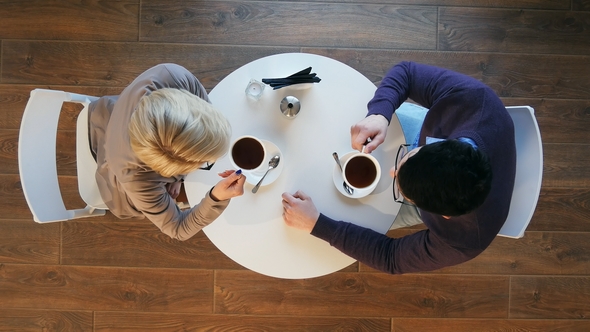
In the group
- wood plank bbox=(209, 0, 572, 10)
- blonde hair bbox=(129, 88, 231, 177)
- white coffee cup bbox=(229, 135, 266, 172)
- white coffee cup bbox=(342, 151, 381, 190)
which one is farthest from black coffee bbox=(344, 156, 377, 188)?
wood plank bbox=(209, 0, 572, 10)

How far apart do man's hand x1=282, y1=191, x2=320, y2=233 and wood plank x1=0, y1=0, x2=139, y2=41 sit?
4.06 feet

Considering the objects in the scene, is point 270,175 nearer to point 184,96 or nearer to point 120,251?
point 184,96

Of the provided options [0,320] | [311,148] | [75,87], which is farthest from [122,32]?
[0,320]

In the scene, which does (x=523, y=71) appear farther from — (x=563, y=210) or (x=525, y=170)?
(x=525, y=170)

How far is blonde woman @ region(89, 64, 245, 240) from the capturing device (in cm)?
102

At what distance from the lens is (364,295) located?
1917 mm

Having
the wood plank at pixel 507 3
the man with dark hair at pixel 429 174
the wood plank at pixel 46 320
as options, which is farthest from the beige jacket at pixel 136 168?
the wood plank at pixel 507 3

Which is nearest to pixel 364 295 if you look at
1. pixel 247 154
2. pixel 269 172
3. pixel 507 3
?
pixel 269 172

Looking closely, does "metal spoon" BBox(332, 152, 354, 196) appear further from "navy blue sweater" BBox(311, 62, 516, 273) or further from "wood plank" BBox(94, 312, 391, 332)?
"wood plank" BBox(94, 312, 391, 332)

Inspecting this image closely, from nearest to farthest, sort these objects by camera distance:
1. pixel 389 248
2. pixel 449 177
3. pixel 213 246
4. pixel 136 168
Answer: pixel 449 177 < pixel 136 168 < pixel 389 248 < pixel 213 246

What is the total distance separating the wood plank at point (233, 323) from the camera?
1.92 m

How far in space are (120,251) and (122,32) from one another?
3.35 feet

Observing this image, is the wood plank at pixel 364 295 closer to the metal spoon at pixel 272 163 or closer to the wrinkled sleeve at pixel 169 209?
the wrinkled sleeve at pixel 169 209

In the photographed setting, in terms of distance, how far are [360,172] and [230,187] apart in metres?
0.37
